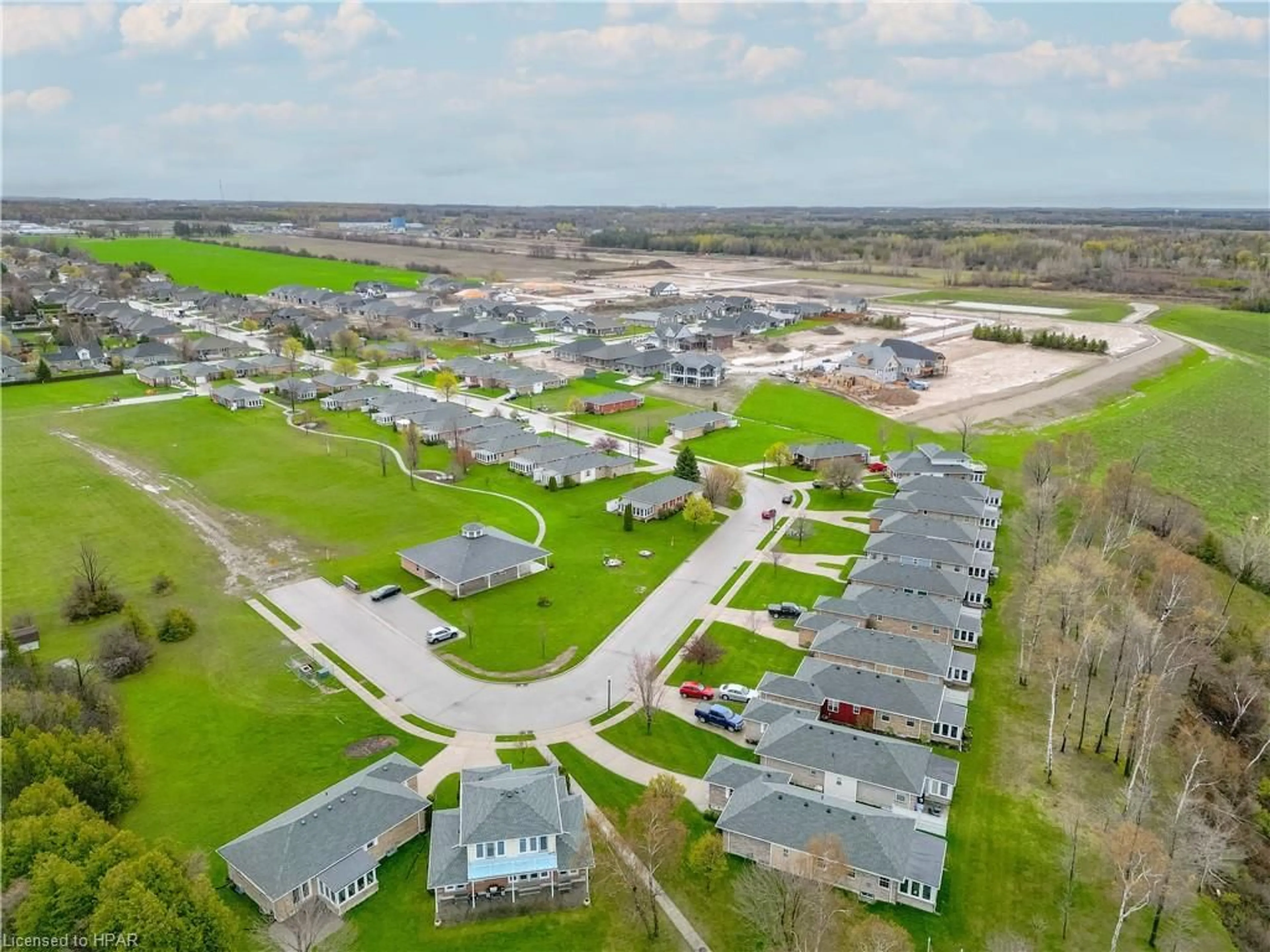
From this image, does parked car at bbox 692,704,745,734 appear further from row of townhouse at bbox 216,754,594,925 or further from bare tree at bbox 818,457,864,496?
bare tree at bbox 818,457,864,496

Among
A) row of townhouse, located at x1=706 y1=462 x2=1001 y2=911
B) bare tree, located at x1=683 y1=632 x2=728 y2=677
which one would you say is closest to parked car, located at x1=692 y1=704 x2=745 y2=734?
row of townhouse, located at x1=706 y1=462 x2=1001 y2=911

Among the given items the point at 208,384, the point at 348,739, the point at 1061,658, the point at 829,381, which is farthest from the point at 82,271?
the point at 1061,658

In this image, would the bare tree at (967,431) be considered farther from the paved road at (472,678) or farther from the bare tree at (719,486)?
the paved road at (472,678)

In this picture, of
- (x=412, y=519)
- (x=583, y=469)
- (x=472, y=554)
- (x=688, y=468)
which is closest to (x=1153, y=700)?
(x=472, y=554)

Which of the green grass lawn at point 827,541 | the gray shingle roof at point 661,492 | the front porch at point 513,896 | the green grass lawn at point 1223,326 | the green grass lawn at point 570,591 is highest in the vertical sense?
the green grass lawn at point 1223,326

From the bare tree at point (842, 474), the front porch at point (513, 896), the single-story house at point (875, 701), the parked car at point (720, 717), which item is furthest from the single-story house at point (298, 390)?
the front porch at point (513, 896)
